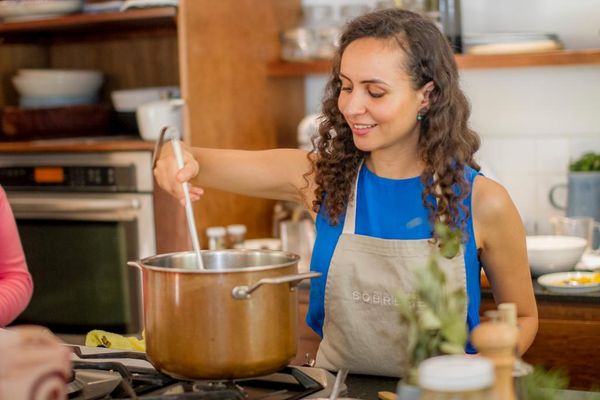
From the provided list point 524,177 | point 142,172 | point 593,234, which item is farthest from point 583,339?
point 142,172

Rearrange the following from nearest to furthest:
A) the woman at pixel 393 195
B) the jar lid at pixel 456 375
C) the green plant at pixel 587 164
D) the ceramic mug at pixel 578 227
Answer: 1. the jar lid at pixel 456 375
2. the woman at pixel 393 195
3. the ceramic mug at pixel 578 227
4. the green plant at pixel 587 164

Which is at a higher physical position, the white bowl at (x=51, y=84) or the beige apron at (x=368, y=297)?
the white bowl at (x=51, y=84)

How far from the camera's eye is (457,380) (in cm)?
76

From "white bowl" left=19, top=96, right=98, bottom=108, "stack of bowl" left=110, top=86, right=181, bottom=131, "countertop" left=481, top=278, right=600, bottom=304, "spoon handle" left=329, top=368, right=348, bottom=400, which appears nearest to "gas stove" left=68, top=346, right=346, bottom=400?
"spoon handle" left=329, top=368, right=348, bottom=400

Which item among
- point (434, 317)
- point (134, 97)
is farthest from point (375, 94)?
point (134, 97)

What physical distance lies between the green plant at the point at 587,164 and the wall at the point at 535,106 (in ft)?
0.43

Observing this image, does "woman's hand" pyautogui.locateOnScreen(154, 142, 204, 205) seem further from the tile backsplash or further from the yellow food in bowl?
the tile backsplash

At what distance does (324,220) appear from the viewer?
5.74ft

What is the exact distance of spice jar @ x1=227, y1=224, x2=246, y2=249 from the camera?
9.56 feet

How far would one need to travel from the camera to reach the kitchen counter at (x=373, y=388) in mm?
1170

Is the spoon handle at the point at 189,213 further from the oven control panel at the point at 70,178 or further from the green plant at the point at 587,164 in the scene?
the green plant at the point at 587,164

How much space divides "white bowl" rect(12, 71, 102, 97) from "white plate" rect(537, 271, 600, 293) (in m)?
1.86

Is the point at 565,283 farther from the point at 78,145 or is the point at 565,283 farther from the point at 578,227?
the point at 78,145

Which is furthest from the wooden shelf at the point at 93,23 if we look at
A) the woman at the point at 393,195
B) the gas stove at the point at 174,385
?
the gas stove at the point at 174,385
